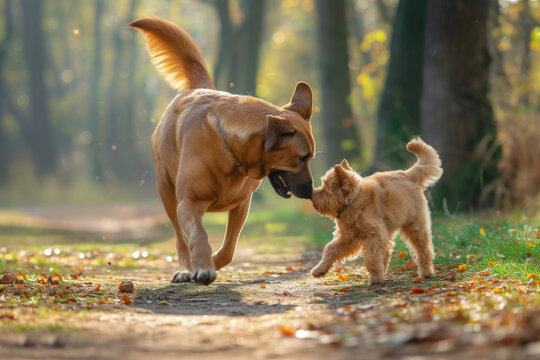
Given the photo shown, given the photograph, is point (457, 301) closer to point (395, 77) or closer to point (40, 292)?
point (40, 292)

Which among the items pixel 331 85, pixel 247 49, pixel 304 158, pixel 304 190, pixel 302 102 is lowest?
pixel 304 190

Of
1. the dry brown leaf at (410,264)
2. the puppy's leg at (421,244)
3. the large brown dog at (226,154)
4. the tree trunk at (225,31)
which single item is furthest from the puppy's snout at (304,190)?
the tree trunk at (225,31)

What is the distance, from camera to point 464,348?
9.93 ft

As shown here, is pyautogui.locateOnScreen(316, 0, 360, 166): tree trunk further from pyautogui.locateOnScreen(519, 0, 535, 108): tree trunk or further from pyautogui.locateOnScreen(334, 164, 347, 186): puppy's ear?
pyautogui.locateOnScreen(334, 164, 347, 186): puppy's ear

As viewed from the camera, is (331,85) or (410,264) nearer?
(410,264)

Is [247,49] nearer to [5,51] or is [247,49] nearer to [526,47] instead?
[526,47]

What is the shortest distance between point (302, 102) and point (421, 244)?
177cm

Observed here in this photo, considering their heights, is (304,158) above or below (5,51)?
below

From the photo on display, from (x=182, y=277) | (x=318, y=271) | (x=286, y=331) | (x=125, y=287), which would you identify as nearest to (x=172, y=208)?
(x=182, y=277)

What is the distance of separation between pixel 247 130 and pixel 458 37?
567 cm

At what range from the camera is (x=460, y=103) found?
10766 millimetres

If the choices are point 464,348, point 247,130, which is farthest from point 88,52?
point 464,348

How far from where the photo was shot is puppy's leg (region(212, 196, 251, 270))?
7066mm

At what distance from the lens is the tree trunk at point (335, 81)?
16828 mm
